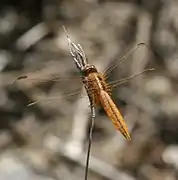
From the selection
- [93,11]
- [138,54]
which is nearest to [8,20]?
[93,11]

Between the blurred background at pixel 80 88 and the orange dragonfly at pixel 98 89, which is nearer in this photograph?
the orange dragonfly at pixel 98 89

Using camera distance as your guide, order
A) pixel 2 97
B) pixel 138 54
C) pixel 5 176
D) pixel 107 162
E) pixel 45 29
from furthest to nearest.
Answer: pixel 45 29, pixel 138 54, pixel 2 97, pixel 107 162, pixel 5 176

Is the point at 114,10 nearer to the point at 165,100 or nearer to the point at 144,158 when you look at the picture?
the point at 165,100

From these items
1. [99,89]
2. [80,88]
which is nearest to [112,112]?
[99,89]

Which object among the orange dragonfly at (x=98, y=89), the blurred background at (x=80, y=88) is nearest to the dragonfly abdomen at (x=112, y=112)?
the orange dragonfly at (x=98, y=89)

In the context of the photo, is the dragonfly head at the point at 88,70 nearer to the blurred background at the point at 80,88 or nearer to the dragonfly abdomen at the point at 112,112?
the dragonfly abdomen at the point at 112,112

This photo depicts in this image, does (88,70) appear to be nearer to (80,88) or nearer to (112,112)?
(112,112)

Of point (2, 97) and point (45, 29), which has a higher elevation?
point (45, 29)

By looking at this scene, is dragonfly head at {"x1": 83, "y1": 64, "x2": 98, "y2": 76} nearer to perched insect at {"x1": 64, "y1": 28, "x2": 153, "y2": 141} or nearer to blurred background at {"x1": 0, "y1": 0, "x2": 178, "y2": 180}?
perched insect at {"x1": 64, "y1": 28, "x2": 153, "y2": 141}
